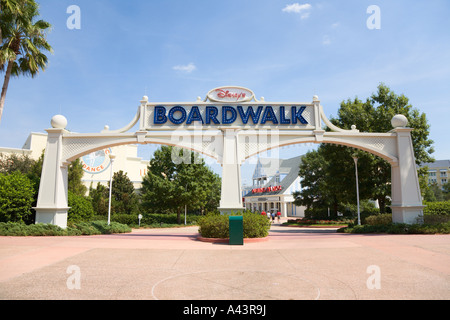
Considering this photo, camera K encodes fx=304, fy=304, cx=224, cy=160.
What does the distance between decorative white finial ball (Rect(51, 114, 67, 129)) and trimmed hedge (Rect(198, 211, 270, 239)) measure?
8.93 metres

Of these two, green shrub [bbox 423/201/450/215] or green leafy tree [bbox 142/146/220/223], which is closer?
green shrub [bbox 423/201/450/215]

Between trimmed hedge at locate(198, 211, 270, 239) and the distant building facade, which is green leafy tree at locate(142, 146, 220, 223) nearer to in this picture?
trimmed hedge at locate(198, 211, 270, 239)

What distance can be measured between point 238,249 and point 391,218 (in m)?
10.7

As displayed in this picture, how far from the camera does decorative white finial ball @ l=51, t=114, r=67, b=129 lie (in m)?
15.3

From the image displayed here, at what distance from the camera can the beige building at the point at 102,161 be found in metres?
43.3

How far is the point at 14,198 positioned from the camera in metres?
14.9

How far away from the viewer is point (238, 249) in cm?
1026

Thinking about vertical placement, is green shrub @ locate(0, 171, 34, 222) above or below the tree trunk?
below

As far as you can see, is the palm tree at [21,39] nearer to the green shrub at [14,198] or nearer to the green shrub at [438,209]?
the green shrub at [14,198]

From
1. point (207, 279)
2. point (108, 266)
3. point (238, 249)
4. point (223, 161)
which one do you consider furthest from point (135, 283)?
point (223, 161)

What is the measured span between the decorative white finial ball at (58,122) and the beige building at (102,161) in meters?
28.8

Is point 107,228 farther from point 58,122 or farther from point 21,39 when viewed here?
point 21,39

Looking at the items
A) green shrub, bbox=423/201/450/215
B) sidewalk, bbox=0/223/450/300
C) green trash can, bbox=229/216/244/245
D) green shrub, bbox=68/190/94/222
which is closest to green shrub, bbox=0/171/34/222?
green shrub, bbox=68/190/94/222
